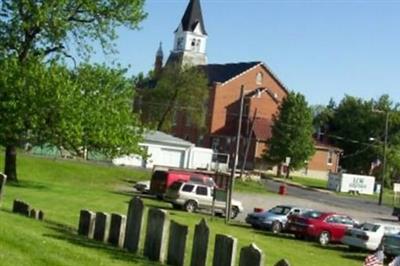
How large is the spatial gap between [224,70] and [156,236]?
89.3 meters

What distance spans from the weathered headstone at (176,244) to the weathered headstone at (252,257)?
266 cm

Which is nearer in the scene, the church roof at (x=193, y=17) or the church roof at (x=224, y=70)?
the church roof at (x=224, y=70)

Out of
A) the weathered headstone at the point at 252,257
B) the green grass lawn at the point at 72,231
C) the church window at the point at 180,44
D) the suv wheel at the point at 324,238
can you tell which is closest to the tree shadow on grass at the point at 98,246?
the green grass lawn at the point at 72,231

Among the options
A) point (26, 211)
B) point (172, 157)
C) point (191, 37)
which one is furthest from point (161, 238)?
point (191, 37)

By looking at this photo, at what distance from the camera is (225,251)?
1426 cm

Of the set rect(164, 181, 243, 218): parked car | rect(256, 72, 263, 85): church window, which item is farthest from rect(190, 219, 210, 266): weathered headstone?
rect(256, 72, 263, 85): church window

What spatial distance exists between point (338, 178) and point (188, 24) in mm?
44007

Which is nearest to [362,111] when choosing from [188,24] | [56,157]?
[188,24]

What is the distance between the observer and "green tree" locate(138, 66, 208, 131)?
91.9 m

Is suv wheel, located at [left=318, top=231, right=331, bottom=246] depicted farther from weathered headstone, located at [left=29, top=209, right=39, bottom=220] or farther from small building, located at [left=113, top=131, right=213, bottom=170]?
small building, located at [left=113, top=131, right=213, bottom=170]

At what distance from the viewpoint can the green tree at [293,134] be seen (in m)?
87.2

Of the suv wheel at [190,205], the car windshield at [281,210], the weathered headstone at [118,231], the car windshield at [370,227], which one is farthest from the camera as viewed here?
the suv wheel at [190,205]

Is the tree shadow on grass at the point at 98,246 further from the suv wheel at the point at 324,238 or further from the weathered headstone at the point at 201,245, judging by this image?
the suv wheel at the point at 324,238

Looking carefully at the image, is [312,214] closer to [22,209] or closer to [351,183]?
[22,209]
